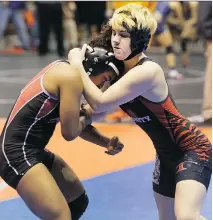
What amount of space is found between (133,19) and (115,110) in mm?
5109

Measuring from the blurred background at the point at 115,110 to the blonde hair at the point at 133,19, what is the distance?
0.88m

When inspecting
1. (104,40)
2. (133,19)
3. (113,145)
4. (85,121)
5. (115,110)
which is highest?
(133,19)

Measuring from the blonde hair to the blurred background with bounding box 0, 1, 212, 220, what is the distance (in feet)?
2.90

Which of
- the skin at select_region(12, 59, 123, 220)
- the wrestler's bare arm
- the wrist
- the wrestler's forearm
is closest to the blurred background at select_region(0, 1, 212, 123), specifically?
the wrestler's forearm

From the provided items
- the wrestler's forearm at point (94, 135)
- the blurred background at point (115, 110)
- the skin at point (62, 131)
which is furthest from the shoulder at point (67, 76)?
the blurred background at point (115, 110)

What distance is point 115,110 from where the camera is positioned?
8445 mm

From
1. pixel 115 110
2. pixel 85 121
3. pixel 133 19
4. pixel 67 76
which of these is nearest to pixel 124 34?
pixel 133 19

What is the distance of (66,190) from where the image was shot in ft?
12.5

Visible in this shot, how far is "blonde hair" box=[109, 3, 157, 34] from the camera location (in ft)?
11.0

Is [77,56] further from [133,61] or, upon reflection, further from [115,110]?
[115,110]

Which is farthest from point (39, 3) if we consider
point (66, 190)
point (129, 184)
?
point (66, 190)

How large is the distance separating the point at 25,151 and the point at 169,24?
Result: 41.4ft

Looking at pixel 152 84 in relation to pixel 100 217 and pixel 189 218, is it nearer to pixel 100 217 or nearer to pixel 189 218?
pixel 189 218

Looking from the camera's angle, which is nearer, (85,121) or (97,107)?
(97,107)
